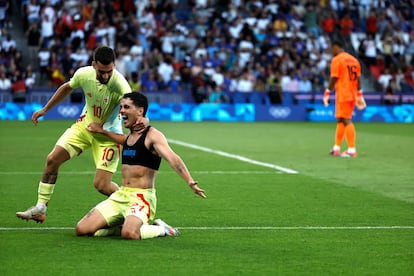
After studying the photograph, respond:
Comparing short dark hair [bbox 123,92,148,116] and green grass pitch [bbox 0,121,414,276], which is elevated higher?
short dark hair [bbox 123,92,148,116]

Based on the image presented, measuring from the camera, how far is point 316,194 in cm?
1365

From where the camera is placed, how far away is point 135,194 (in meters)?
9.62

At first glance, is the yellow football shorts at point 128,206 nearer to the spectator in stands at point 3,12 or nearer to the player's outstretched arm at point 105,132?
the player's outstretched arm at point 105,132

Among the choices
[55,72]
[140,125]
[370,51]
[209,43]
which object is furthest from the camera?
[370,51]

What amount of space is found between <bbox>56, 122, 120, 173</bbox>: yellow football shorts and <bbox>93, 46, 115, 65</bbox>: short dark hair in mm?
929

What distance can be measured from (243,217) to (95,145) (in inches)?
75.6

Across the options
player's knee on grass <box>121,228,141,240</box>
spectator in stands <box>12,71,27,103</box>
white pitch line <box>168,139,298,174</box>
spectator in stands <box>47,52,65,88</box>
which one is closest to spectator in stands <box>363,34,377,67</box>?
spectator in stands <box>47,52,65,88</box>

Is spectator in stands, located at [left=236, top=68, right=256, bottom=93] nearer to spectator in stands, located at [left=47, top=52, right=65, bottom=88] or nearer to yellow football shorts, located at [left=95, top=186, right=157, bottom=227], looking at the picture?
spectator in stands, located at [left=47, top=52, right=65, bottom=88]

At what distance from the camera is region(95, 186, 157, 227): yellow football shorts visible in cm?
952

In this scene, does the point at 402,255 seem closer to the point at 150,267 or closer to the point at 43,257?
the point at 150,267

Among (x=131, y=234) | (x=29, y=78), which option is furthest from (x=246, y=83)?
(x=131, y=234)

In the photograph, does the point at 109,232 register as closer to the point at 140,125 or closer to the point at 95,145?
the point at 140,125

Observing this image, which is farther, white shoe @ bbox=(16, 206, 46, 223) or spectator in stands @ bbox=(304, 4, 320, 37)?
spectator in stands @ bbox=(304, 4, 320, 37)

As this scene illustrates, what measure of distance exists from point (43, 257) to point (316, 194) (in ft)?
20.0
